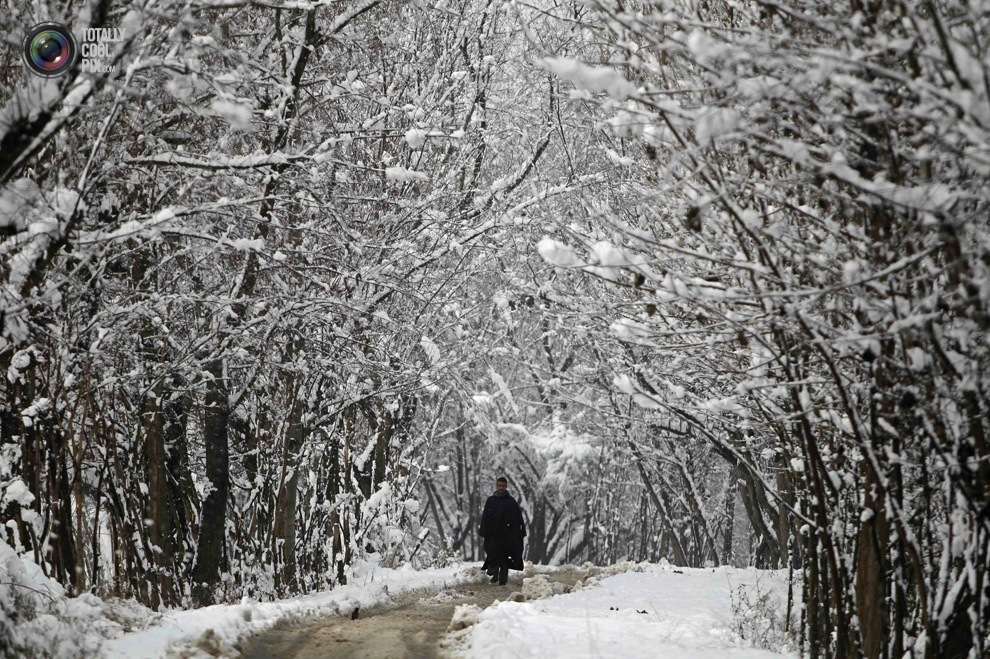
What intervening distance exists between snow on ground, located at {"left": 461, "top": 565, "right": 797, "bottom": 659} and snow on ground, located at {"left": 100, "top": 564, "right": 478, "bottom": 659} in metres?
1.84

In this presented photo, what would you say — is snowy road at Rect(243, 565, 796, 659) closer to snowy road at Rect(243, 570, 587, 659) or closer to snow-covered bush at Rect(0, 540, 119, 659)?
snowy road at Rect(243, 570, 587, 659)

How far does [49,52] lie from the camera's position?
568cm

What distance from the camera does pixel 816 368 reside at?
4.98 metres

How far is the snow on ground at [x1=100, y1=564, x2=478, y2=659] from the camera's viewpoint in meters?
5.70

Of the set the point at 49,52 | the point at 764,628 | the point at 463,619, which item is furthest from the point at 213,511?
the point at 764,628

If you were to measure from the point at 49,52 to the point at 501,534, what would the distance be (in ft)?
34.0

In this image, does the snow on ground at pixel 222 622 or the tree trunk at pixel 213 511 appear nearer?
the snow on ground at pixel 222 622

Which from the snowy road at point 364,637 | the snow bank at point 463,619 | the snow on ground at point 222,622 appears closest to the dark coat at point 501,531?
the snow on ground at point 222,622

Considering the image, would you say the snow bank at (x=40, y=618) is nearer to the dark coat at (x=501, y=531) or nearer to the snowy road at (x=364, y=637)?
the snowy road at (x=364, y=637)

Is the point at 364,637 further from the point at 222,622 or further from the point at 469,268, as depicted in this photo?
the point at 469,268

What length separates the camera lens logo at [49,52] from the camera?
5266mm

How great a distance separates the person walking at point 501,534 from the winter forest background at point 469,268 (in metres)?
1.17

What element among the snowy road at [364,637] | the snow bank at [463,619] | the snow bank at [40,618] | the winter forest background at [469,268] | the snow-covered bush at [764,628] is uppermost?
the winter forest background at [469,268]

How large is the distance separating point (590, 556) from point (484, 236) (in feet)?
68.4
